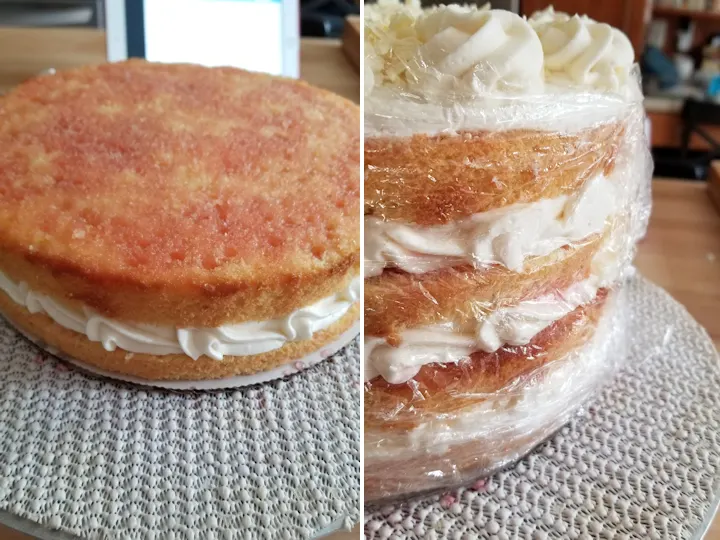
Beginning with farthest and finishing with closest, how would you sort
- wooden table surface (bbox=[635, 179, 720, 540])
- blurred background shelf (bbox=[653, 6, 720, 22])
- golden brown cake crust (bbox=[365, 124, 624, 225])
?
blurred background shelf (bbox=[653, 6, 720, 22])
wooden table surface (bbox=[635, 179, 720, 540])
golden brown cake crust (bbox=[365, 124, 624, 225])

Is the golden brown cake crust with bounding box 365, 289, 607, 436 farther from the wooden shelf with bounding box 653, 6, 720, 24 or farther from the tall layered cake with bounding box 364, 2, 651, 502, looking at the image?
the wooden shelf with bounding box 653, 6, 720, 24

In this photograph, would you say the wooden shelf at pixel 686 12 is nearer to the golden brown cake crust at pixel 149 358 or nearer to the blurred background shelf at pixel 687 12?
the blurred background shelf at pixel 687 12

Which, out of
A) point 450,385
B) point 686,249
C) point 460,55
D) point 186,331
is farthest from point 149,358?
point 686,249

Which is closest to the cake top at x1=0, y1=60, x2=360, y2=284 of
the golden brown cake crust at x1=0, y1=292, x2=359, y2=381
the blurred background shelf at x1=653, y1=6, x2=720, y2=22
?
the golden brown cake crust at x1=0, y1=292, x2=359, y2=381

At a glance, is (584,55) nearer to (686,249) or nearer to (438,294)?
(438,294)

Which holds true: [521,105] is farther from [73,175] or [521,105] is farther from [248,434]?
[73,175]
